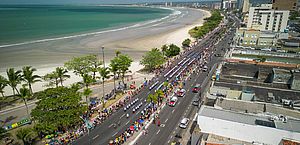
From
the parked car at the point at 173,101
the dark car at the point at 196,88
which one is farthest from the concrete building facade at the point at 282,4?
the parked car at the point at 173,101

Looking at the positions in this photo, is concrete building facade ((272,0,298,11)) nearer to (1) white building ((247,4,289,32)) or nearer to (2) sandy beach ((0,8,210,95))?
(1) white building ((247,4,289,32))

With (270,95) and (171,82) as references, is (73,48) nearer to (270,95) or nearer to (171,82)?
(171,82)

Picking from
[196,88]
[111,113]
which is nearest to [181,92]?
[196,88]

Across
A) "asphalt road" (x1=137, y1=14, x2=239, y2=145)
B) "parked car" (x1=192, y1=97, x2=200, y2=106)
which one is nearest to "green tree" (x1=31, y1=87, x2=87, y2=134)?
"asphalt road" (x1=137, y1=14, x2=239, y2=145)

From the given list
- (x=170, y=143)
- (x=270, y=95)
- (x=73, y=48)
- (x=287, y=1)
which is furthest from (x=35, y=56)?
(x=287, y=1)

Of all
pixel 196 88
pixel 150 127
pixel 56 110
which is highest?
pixel 56 110

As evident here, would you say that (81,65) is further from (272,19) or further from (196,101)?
(272,19)
